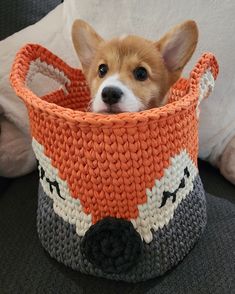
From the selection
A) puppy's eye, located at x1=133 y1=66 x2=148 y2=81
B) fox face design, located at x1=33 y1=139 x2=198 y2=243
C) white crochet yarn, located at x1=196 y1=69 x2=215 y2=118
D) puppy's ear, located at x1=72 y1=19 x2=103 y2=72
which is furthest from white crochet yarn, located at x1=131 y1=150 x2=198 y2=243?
puppy's ear, located at x1=72 y1=19 x2=103 y2=72

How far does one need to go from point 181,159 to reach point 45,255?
302mm

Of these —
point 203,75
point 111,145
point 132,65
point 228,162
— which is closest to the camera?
point 111,145

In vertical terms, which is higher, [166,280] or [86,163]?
[86,163]

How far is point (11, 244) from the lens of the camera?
2.29ft

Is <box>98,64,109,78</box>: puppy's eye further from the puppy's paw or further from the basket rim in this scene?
the puppy's paw

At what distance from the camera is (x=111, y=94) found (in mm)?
655

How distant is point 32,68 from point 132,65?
191 millimetres

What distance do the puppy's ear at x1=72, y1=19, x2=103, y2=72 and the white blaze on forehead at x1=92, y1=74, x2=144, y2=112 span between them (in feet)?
0.45

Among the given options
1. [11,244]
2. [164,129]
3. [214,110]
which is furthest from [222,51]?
[11,244]

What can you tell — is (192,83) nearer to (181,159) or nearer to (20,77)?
(181,159)

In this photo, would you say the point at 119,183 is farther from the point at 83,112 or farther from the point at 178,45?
the point at 178,45

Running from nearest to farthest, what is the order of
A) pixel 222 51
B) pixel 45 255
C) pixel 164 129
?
pixel 164 129 → pixel 45 255 → pixel 222 51

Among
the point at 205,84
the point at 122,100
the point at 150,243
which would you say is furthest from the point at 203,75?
the point at 150,243

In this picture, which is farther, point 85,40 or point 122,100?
point 85,40
